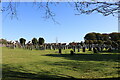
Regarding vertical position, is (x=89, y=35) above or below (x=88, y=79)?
above

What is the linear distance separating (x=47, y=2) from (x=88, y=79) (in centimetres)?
414

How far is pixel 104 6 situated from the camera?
25.6 ft

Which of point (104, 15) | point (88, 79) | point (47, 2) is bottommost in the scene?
point (88, 79)

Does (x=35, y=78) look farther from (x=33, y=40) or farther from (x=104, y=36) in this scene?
(x=104, y=36)

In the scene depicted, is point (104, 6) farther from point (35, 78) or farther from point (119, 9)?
point (35, 78)

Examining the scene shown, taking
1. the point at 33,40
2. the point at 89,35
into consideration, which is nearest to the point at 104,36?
the point at 89,35

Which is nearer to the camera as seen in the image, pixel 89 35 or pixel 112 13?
pixel 112 13

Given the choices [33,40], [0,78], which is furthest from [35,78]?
[33,40]

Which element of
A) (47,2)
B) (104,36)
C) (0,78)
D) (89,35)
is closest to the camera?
(47,2)

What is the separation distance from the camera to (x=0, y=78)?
812 cm

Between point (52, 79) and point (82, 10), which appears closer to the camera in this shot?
point (82, 10)

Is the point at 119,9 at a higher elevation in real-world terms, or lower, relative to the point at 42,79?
higher

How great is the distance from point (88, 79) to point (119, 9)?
11.7 feet

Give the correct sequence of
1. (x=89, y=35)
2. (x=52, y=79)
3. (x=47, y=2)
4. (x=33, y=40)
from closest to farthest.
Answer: (x=47, y=2) → (x=52, y=79) → (x=33, y=40) → (x=89, y=35)
